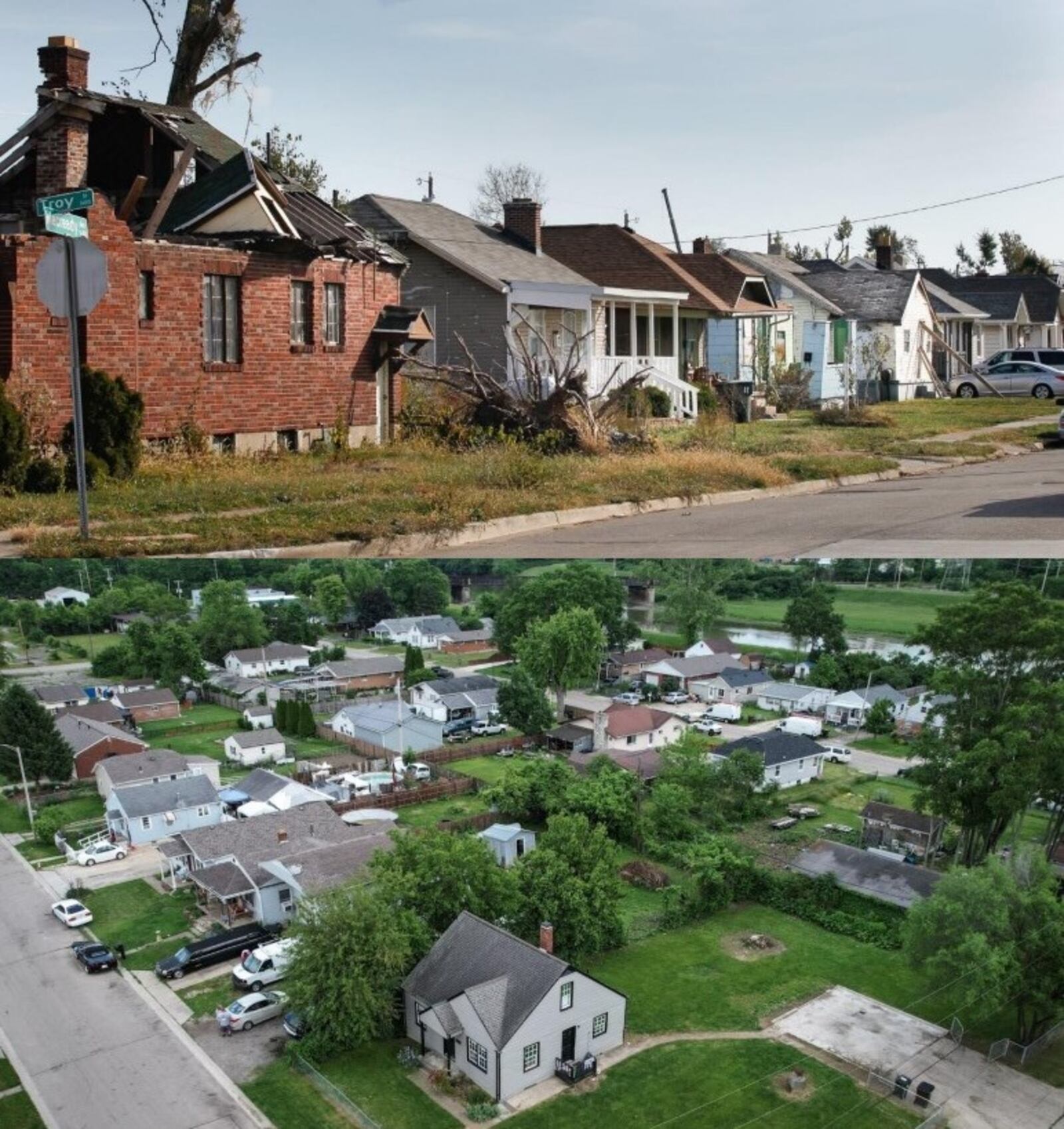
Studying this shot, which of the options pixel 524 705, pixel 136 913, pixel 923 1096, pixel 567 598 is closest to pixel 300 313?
pixel 524 705

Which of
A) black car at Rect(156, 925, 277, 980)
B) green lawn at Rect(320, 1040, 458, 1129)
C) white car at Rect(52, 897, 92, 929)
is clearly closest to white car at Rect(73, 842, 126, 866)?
white car at Rect(52, 897, 92, 929)

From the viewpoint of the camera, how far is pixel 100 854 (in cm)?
2062

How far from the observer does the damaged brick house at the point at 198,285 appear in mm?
19047

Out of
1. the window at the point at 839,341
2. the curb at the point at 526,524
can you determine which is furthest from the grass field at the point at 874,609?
the window at the point at 839,341

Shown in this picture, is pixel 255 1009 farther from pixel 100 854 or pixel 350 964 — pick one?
pixel 100 854

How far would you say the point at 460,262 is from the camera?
30094 millimetres

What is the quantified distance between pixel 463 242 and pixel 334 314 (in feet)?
30.3

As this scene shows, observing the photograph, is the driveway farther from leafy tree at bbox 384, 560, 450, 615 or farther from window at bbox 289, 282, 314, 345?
window at bbox 289, 282, 314, 345

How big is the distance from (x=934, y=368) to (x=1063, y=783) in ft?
101

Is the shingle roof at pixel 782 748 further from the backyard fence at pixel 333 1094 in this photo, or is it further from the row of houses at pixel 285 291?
the backyard fence at pixel 333 1094

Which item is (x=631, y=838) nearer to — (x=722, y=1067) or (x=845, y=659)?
(x=845, y=659)

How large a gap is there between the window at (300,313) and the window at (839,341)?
2213 centimetres

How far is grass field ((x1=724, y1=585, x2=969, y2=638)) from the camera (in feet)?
48.6

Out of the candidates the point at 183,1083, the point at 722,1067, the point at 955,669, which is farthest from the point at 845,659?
the point at 183,1083
